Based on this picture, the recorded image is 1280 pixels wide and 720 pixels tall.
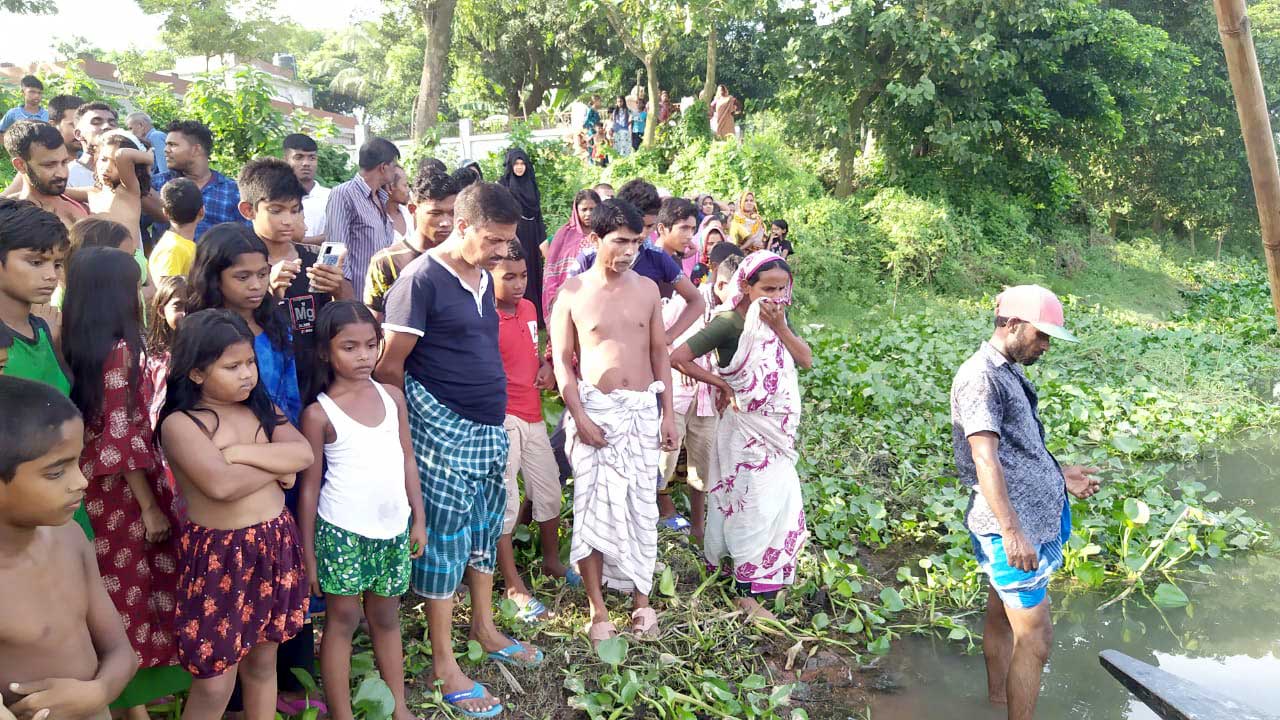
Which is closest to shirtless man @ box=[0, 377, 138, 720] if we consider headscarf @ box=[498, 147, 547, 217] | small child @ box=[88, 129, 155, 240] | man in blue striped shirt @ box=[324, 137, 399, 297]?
small child @ box=[88, 129, 155, 240]

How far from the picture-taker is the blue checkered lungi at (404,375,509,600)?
3391 millimetres

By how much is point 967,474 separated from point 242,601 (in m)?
2.70

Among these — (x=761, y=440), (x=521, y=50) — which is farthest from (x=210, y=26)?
(x=761, y=440)

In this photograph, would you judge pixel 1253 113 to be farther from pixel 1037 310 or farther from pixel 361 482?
pixel 361 482

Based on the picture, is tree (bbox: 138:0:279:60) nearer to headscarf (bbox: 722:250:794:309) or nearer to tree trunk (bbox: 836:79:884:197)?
tree trunk (bbox: 836:79:884:197)

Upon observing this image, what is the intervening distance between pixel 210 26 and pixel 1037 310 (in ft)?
116

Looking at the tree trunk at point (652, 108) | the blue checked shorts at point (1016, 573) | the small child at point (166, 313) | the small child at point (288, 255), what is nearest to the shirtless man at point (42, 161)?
the small child at point (288, 255)

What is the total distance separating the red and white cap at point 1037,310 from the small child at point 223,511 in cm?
264

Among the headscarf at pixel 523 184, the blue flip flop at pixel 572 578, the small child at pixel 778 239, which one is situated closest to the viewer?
the blue flip flop at pixel 572 578

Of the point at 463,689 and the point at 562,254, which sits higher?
the point at 562,254

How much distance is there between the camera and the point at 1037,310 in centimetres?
337

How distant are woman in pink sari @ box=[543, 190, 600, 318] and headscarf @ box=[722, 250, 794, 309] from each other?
1230mm

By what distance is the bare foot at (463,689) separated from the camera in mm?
3344

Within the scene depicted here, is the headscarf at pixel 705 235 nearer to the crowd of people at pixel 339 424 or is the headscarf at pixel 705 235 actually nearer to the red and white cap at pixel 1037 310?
the crowd of people at pixel 339 424
